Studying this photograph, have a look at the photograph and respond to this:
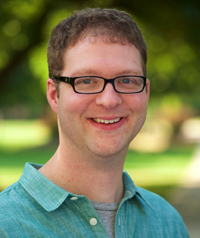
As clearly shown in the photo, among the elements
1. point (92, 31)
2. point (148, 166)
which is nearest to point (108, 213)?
point (92, 31)

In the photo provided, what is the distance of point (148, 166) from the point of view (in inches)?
804

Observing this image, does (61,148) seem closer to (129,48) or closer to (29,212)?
(29,212)

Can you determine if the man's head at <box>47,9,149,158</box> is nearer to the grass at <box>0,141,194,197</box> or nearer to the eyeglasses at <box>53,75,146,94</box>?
the eyeglasses at <box>53,75,146,94</box>

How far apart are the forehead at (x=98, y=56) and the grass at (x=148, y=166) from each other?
921 cm

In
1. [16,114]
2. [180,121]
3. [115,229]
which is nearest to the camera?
[115,229]

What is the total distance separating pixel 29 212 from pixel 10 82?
11090 millimetres

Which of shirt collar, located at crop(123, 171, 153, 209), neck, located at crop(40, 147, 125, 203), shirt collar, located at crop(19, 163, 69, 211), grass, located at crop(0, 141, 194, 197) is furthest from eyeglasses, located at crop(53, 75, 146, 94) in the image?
grass, located at crop(0, 141, 194, 197)

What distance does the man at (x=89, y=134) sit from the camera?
2.18m

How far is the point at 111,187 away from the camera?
2.43 meters

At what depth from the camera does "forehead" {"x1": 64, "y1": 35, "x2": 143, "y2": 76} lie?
2221 mm

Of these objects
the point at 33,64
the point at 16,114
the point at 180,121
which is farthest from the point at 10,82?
the point at 16,114

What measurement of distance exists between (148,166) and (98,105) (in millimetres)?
18463

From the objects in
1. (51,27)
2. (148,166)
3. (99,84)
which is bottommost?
(148,166)

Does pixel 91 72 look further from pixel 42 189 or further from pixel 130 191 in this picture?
pixel 130 191
